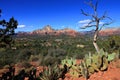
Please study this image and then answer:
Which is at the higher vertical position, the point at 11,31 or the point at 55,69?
the point at 11,31

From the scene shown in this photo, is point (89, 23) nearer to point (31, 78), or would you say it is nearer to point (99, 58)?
point (99, 58)

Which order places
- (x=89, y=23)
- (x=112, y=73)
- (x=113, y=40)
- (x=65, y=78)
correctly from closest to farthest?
(x=112, y=73), (x=65, y=78), (x=89, y=23), (x=113, y=40)

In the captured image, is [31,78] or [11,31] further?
[11,31]

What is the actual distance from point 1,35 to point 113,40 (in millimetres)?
17760

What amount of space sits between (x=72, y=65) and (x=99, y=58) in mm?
1751

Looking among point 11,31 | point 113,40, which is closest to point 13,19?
point 11,31

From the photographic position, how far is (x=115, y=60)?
39.7 ft

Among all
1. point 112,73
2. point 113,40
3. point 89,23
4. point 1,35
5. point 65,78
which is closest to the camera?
point 112,73

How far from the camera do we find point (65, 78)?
431 inches

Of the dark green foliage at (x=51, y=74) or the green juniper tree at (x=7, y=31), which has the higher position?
the green juniper tree at (x=7, y=31)

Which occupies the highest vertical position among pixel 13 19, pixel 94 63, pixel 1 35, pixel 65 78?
pixel 13 19

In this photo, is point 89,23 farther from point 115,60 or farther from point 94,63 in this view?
point 94,63

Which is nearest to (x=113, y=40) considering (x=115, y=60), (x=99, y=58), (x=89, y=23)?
(x=89, y=23)

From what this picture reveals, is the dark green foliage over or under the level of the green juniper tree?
under
